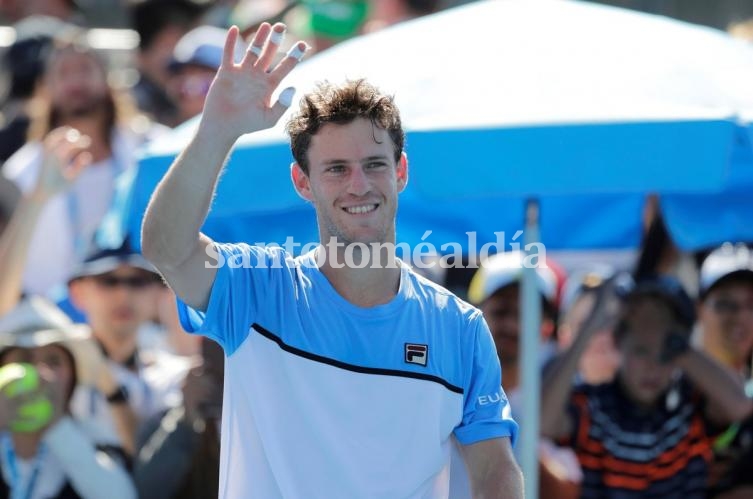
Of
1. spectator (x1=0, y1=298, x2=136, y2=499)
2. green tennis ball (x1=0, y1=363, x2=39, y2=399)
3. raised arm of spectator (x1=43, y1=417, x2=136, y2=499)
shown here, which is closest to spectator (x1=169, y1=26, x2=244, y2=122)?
spectator (x1=0, y1=298, x2=136, y2=499)

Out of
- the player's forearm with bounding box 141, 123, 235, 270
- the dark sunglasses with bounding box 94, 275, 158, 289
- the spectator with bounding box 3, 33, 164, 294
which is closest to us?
the player's forearm with bounding box 141, 123, 235, 270

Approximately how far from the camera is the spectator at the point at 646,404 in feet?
18.0

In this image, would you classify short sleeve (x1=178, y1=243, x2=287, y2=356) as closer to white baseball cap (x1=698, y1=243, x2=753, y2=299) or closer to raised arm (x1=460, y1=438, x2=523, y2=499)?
raised arm (x1=460, y1=438, x2=523, y2=499)

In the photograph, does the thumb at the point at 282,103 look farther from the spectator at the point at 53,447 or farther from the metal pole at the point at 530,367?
the spectator at the point at 53,447

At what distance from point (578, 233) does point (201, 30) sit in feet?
8.80

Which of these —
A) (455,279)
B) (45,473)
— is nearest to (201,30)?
(455,279)

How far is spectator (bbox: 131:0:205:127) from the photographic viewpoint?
7.99 m

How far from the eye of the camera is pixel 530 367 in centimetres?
519

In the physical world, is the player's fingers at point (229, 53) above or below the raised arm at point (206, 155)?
above

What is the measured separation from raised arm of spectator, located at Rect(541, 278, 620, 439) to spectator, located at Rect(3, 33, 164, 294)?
2184 mm

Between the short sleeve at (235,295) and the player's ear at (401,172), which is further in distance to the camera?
the player's ear at (401,172)

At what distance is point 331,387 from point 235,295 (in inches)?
12.1

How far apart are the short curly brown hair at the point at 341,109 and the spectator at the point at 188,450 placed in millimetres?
2102

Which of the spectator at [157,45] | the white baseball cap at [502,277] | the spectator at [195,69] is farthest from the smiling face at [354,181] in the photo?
the spectator at [157,45]
